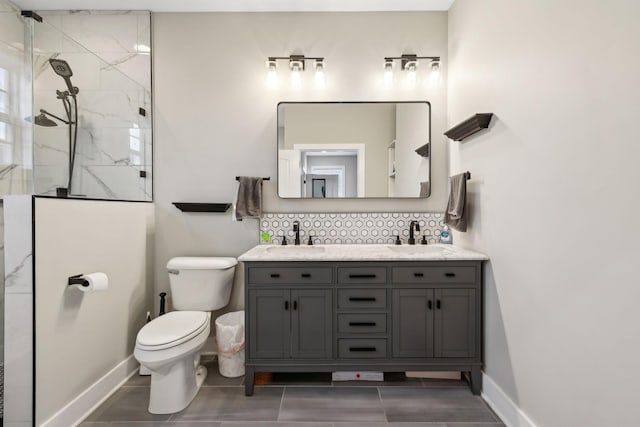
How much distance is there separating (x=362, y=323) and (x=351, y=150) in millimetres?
1351

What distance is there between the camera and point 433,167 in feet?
7.95

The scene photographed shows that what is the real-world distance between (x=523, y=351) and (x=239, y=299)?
197cm

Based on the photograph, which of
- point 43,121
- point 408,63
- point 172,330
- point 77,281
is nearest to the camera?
point 77,281

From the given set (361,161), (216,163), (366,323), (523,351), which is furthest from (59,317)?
(523,351)

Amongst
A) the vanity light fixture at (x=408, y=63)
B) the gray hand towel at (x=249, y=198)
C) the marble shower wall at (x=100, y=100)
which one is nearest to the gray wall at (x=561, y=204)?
the vanity light fixture at (x=408, y=63)

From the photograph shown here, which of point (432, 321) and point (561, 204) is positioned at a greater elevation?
point (561, 204)

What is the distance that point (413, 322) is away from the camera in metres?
1.83

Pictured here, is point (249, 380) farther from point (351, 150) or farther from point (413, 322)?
point (351, 150)

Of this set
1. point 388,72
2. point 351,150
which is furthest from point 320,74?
point 351,150

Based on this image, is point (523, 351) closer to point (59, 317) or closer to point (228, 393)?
point (228, 393)

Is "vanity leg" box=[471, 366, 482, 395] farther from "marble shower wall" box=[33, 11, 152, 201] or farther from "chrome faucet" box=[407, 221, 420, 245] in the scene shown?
"marble shower wall" box=[33, 11, 152, 201]

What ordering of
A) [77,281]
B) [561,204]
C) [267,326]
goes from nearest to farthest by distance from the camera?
[561,204], [77,281], [267,326]

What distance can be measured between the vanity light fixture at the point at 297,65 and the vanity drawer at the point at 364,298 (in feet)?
5.70

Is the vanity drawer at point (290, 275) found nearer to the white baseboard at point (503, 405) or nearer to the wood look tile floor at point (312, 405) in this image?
the wood look tile floor at point (312, 405)
